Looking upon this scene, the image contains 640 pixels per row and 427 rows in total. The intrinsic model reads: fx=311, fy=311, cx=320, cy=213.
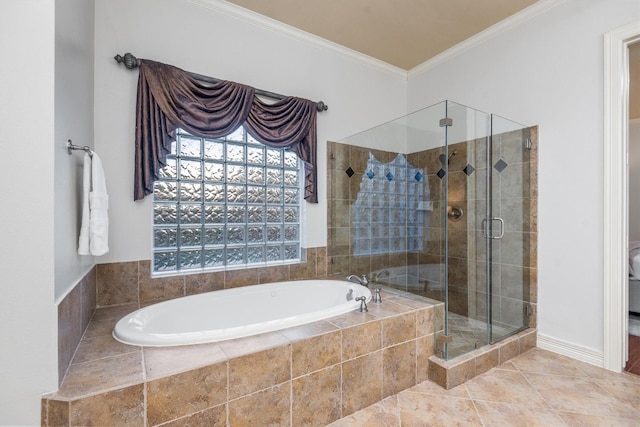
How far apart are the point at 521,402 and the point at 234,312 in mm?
1882

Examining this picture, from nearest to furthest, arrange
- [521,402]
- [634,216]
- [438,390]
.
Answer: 1. [521,402]
2. [438,390]
3. [634,216]

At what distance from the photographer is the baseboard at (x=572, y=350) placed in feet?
7.13

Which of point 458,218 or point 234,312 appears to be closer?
point 234,312

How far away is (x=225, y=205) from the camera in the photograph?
8.32 feet

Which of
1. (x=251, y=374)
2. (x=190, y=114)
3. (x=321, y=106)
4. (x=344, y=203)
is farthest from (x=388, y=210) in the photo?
(x=251, y=374)

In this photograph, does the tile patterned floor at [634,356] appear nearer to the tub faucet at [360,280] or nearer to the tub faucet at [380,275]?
the tub faucet at [380,275]

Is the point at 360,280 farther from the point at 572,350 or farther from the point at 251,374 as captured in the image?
the point at 572,350

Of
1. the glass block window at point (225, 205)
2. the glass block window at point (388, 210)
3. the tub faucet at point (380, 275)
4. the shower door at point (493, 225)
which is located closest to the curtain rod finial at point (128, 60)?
the glass block window at point (225, 205)

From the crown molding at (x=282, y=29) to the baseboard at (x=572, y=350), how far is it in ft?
9.84

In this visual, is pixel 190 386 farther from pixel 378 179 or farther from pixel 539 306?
pixel 539 306

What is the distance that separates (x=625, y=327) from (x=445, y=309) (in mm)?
1191

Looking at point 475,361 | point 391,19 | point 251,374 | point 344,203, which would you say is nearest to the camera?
point 251,374

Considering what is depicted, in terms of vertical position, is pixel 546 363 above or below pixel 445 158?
below

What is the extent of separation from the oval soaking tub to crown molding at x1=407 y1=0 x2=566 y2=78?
8.24 feet
